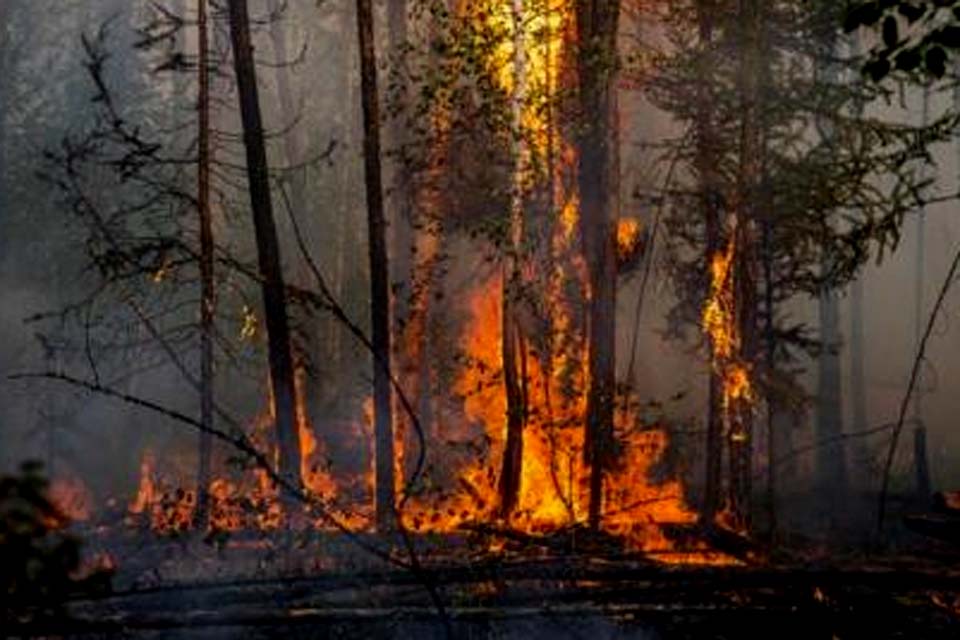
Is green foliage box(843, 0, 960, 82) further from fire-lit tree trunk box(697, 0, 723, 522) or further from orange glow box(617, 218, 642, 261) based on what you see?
orange glow box(617, 218, 642, 261)

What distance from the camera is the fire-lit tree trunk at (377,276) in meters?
17.4

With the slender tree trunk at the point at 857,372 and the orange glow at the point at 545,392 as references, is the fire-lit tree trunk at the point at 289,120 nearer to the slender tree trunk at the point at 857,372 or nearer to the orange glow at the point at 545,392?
the orange glow at the point at 545,392

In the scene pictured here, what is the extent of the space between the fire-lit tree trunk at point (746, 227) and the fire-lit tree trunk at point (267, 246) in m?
6.19

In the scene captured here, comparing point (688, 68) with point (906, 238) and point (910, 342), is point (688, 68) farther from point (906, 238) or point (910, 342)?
point (906, 238)

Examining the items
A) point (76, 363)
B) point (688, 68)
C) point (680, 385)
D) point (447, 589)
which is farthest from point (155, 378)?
point (447, 589)

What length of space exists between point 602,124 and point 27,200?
18.8m

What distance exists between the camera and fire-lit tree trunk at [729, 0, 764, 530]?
1566 centimetres

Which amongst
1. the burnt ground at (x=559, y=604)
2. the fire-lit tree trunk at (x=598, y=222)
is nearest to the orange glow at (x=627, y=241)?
the fire-lit tree trunk at (x=598, y=222)

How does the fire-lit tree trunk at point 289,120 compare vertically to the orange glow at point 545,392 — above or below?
above

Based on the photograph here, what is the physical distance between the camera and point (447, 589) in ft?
29.4

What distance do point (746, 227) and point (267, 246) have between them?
679 centimetres

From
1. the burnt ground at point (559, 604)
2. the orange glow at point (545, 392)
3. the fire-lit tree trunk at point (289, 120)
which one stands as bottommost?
the burnt ground at point (559, 604)

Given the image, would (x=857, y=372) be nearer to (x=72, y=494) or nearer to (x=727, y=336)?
(x=727, y=336)

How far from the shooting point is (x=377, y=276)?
17.5 m
